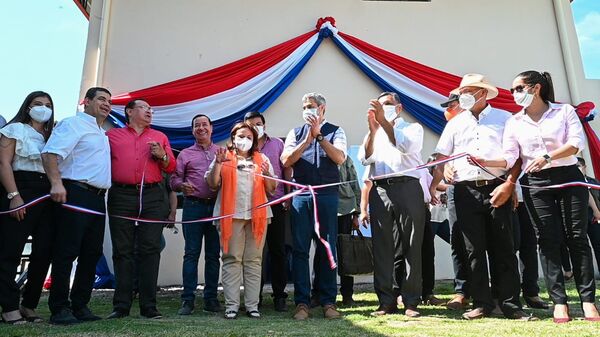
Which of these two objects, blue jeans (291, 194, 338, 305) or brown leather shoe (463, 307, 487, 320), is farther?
blue jeans (291, 194, 338, 305)

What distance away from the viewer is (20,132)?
325cm

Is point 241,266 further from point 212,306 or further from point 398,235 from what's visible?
point 398,235

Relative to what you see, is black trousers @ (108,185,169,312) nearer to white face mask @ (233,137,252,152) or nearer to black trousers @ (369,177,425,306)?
white face mask @ (233,137,252,152)

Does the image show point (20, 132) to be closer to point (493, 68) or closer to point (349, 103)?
point (349, 103)

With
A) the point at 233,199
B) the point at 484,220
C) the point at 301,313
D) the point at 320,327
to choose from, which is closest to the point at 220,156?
the point at 233,199

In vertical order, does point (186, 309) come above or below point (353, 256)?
below

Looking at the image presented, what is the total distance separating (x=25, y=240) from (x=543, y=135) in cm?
340

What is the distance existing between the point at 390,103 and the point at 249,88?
2971mm

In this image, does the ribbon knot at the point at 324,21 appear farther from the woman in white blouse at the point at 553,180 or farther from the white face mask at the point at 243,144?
the woman in white blouse at the point at 553,180

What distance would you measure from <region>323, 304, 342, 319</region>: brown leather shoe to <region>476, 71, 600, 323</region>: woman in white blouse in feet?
4.40

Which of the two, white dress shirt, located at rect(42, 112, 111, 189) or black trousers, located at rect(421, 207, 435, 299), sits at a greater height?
white dress shirt, located at rect(42, 112, 111, 189)

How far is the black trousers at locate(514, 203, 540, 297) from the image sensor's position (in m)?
3.82

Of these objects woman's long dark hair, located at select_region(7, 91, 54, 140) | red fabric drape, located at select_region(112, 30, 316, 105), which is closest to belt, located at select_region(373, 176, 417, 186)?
woman's long dark hair, located at select_region(7, 91, 54, 140)

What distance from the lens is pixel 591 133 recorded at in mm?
6285
